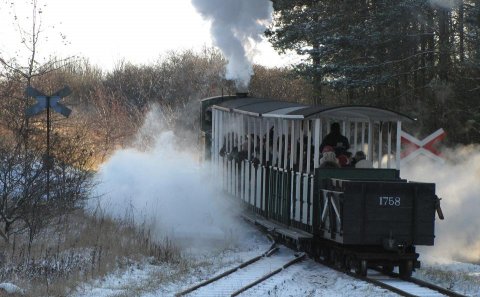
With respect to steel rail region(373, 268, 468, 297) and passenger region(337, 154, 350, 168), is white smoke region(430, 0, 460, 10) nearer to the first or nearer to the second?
passenger region(337, 154, 350, 168)

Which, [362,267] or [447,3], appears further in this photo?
[447,3]

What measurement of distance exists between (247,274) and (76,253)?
3081mm

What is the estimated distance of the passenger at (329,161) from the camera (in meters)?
14.0

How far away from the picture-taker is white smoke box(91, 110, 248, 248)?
18.1 m

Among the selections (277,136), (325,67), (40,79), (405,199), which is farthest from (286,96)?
(405,199)

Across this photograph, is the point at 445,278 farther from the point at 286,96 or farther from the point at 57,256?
the point at 286,96

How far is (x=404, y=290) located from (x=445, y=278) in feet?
6.66

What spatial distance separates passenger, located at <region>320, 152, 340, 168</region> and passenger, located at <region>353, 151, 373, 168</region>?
0.67m

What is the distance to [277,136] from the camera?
15961 millimetres

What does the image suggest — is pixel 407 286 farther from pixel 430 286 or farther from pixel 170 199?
pixel 170 199

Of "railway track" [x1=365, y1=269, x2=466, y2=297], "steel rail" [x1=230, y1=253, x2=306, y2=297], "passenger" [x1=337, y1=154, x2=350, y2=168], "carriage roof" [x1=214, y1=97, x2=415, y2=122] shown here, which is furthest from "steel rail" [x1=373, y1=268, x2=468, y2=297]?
"carriage roof" [x1=214, y1=97, x2=415, y2=122]

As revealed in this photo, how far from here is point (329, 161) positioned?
1398cm

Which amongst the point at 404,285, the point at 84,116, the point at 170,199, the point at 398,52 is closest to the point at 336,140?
the point at 404,285

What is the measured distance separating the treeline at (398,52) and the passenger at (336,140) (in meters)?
11.5
